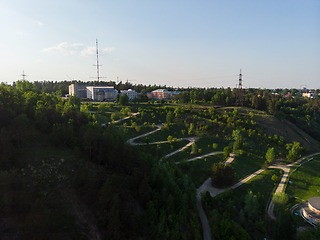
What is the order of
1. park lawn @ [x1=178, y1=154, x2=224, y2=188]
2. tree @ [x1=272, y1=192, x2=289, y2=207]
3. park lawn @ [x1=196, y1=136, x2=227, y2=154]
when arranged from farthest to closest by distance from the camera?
park lawn @ [x1=196, y1=136, x2=227, y2=154] → park lawn @ [x1=178, y1=154, x2=224, y2=188] → tree @ [x1=272, y1=192, x2=289, y2=207]

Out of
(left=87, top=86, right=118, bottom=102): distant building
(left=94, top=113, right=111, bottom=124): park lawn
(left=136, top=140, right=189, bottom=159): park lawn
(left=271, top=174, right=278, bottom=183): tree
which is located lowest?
(left=271, top=174, right=278, bottom=183): tree

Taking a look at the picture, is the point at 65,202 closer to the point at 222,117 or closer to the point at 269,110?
the point at 222,117

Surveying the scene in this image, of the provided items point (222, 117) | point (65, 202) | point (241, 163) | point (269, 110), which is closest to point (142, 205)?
point (65, 202)

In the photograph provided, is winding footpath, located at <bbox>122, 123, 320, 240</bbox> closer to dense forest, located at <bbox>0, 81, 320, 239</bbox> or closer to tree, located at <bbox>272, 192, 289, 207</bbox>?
dense forest, located at <bbox>0, 81, 320, 239</bbox>

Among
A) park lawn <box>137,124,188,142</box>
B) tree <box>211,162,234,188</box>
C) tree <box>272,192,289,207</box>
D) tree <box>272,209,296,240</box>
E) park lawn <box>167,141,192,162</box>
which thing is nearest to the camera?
tree <box>272,209,296,240</box>

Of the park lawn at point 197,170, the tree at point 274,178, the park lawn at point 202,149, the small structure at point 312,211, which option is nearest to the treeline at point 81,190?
the park lawn at point 197,170

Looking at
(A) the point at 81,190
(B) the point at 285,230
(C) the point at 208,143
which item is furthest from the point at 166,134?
(B) the point at 285,230

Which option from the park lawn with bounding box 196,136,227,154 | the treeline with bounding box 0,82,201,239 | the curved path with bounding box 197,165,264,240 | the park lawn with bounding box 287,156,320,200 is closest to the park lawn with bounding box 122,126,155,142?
the park lawn with bounding box 196,136,227,154
